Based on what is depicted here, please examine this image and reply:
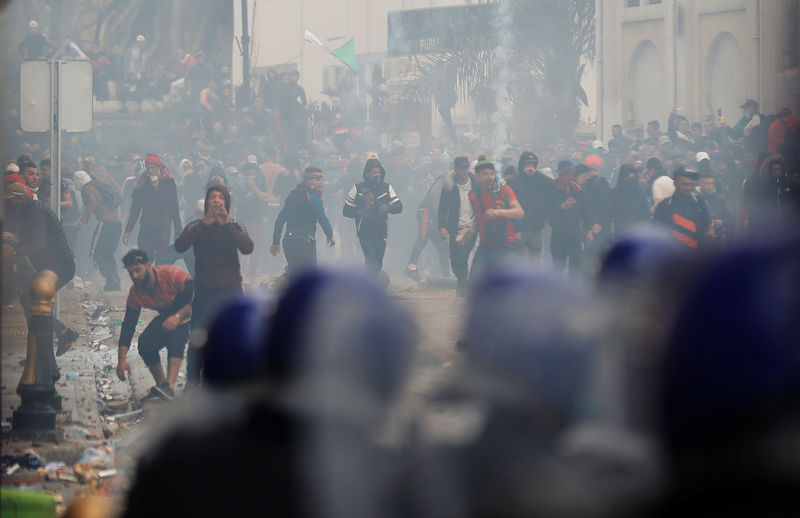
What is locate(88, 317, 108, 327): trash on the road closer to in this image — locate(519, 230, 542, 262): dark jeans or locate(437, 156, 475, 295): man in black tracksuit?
locate(437, 156, 475, 295): man in black tracksuit

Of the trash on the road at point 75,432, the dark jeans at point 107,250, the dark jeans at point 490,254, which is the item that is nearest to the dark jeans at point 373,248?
the dark jeans at point 490,254

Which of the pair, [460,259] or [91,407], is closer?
[91,407]

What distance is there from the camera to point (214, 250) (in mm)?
7703

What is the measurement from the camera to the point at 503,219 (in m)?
10.7

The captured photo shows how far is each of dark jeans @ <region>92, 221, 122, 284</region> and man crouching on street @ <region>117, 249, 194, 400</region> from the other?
6.48m

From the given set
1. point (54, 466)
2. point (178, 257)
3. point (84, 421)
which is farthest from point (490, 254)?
point (54, 466)

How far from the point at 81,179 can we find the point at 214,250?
786 centimetres

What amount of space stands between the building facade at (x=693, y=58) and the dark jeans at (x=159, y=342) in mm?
15493

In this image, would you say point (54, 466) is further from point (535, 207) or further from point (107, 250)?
point (107, 250)

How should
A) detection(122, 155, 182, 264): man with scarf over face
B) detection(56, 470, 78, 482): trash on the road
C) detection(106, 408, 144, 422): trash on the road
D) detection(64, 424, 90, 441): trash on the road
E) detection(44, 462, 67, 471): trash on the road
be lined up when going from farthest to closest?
detection(122, 155, 182, 264): man with scarf over face
detection(106, 408, 144, 422): trash on the road
detection(64, 424, 90, 441): trash on the road
detection(44, 462, 67, 471): trash on the road
detection(56, 470, 78, 482): trash on the road

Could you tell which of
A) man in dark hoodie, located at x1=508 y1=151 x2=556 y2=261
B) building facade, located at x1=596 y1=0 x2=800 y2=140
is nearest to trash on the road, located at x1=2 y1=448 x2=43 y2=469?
man in dark hoodie, located at x1=508 y1=151 x2=556 y2=261

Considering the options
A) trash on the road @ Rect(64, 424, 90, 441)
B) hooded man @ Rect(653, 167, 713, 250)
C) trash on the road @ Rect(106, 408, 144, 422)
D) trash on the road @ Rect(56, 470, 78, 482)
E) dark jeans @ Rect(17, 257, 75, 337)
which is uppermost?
hooded man @ Rect(653, 167, 713, 250)

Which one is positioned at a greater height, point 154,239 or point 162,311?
A: point 154,239

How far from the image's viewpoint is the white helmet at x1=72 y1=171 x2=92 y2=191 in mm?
14820
